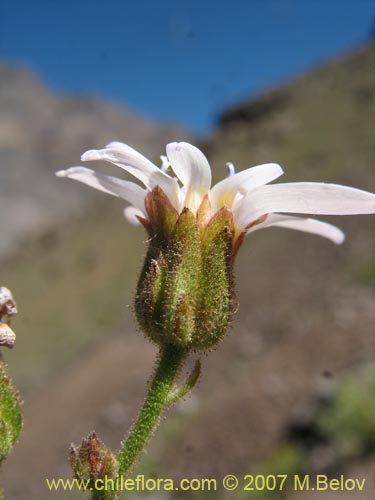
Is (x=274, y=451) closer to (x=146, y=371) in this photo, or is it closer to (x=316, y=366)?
(x=316, y=366)

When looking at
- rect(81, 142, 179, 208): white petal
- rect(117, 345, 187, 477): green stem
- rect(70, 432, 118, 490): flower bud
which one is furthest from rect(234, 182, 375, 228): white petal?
rect(70, 432, 118, 490): flower bud

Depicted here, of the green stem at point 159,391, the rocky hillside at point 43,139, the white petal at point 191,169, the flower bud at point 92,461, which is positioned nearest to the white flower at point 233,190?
the white petal at point 191,169

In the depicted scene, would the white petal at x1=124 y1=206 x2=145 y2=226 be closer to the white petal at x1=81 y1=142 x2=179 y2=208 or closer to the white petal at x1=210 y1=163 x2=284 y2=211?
the white petal at x1=81 y1=142 x2=179 y2=208

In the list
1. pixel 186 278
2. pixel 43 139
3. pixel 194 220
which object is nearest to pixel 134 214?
pixel 194 220

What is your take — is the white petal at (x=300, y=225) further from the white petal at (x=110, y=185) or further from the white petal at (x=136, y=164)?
the white petal at (x=110, y=185)

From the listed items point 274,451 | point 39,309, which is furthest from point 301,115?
point 274,451

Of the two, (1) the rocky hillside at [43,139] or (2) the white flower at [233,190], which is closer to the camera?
(2) the white flower at [233,190]
